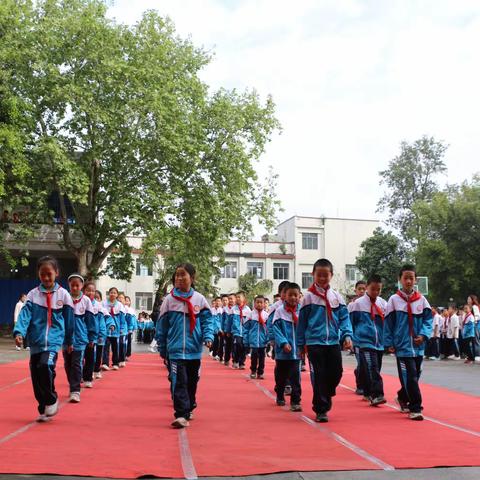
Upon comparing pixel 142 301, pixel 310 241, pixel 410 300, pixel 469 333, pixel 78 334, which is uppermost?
pixel 310 241

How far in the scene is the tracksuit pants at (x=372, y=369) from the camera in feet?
32.0

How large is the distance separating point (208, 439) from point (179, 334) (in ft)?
4.95

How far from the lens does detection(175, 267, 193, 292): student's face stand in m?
7.96

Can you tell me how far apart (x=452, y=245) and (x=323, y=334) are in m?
32.7

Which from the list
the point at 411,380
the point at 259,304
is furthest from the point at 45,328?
the point at 259,304

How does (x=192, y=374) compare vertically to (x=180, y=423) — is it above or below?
above

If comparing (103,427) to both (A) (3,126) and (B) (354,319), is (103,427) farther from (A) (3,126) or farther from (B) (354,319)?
(A) (3,126)

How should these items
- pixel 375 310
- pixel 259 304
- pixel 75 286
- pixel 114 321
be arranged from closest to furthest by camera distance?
pixel 375 310, pixel 75 286, pixel 259 304, pixel 114 321

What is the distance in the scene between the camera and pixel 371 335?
389 inches

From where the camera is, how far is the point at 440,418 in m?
8.55

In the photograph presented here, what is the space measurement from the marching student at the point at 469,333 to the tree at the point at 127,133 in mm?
10130

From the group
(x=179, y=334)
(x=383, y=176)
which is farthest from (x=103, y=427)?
(x=383, y=176)

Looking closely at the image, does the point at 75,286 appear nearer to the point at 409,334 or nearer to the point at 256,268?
the point at 409,334

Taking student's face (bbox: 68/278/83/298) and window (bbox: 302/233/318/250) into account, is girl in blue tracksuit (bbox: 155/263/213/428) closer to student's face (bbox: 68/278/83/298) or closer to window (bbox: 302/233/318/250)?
student's face (bbox: 68/278/83/298)
